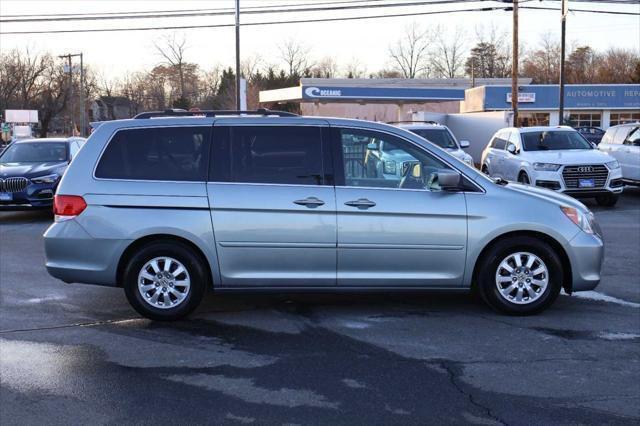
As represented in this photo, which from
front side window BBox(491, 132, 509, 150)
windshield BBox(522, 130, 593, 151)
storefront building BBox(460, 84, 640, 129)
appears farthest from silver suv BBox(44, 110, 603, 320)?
storefront building BBox(460, 84, 640, 129)

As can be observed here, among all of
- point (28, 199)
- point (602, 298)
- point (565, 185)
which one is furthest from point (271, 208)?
point (565, 185)

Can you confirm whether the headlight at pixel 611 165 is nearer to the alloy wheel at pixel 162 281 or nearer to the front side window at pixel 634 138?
the front side window at pixel 634 138

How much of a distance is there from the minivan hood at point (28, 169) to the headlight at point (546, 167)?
1006 centimetres

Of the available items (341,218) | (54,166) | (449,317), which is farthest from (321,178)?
(54,166)

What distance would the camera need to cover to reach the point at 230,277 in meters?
6.07

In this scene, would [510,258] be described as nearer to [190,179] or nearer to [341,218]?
[341,218]

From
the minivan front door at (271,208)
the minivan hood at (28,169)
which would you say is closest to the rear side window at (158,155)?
the minivan front door at (271,208)

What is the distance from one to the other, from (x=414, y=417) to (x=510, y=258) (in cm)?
249

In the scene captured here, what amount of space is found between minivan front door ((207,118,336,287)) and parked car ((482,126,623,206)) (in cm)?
940

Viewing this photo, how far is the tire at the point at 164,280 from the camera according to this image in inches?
238

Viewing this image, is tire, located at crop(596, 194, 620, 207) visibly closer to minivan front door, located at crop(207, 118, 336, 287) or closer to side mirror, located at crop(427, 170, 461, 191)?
side mirror, located at crop(427, 170, 461, 191)

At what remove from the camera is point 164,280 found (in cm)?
608

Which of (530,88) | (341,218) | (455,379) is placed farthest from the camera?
(530,88)

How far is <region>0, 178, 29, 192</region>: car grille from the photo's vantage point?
1330 centimetres
